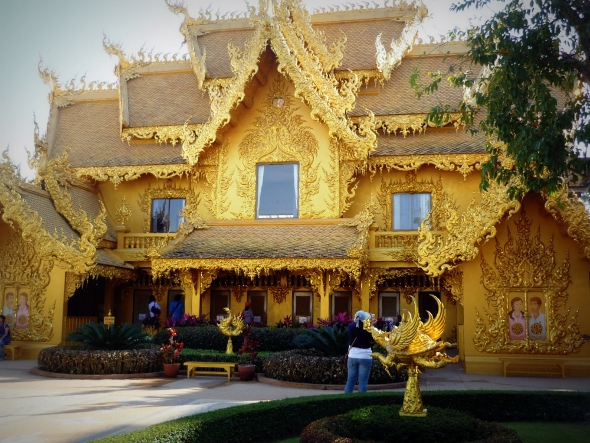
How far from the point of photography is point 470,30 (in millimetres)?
9672

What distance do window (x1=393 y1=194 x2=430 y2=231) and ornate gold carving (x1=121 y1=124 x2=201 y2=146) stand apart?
618cm

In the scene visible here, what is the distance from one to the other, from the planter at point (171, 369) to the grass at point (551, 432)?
6.29 meters

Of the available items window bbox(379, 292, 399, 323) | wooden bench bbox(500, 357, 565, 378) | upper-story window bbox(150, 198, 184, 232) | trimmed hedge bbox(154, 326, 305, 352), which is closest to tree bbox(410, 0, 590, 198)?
wooden bench bbox(500, 357, 565, 378)

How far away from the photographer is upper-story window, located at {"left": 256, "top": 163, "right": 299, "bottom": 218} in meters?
17.0

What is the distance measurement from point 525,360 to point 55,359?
9088 millimetres

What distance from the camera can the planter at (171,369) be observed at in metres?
12.1

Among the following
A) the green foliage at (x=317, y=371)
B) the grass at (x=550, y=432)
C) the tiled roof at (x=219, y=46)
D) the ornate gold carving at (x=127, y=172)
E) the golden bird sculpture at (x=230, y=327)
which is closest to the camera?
the grass at (x=550, y=432)

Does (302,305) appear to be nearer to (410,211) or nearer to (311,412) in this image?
(410,211)

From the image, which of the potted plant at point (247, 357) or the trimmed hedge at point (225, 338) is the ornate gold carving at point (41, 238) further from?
the potted plant at point (247, 357)

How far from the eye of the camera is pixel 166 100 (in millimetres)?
20172

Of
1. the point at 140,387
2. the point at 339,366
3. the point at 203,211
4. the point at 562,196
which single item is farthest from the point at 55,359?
the point at 562,196

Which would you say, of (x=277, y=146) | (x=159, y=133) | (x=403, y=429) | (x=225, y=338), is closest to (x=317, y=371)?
(x=225, y=338)

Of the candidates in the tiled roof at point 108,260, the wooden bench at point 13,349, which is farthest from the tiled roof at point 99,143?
the wooden bench at point 13,349

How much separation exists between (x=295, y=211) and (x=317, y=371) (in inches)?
262
